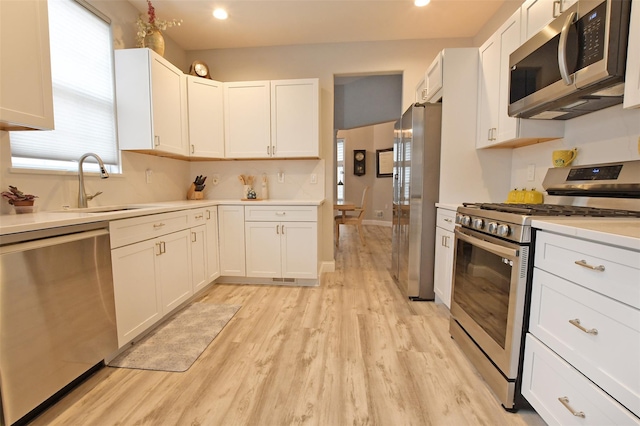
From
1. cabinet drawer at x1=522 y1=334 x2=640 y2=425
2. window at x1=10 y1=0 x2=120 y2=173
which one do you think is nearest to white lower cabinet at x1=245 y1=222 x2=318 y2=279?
window at x1=10 y1=0 x2=120 y2=173

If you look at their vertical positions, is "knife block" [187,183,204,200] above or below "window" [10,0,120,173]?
below

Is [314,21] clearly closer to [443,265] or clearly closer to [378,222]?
[443,265]

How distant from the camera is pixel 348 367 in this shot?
170 centimetres

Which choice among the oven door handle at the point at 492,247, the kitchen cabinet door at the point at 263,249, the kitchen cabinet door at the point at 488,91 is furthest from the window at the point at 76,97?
the kitchen cabinet door at the point at 488,91

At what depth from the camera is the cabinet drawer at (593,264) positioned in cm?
88

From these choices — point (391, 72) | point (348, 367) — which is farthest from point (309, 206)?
point (391, 72)

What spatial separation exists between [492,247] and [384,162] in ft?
20.5

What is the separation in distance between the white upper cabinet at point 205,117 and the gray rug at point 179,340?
170 centimetres

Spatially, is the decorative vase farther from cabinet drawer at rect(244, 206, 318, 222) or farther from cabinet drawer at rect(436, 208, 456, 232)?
cabinet drawer at rect(436, 208, 456, 232)

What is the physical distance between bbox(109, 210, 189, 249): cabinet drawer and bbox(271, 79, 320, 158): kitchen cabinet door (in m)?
1.35

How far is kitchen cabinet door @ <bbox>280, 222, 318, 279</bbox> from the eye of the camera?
117 inches

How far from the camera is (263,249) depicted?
9.95ft

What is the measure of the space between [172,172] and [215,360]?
2.28 meters

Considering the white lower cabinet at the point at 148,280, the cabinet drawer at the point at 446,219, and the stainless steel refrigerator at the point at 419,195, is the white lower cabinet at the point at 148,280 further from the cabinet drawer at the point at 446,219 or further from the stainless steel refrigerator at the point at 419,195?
the cabinet drawer at the point at 446,219
